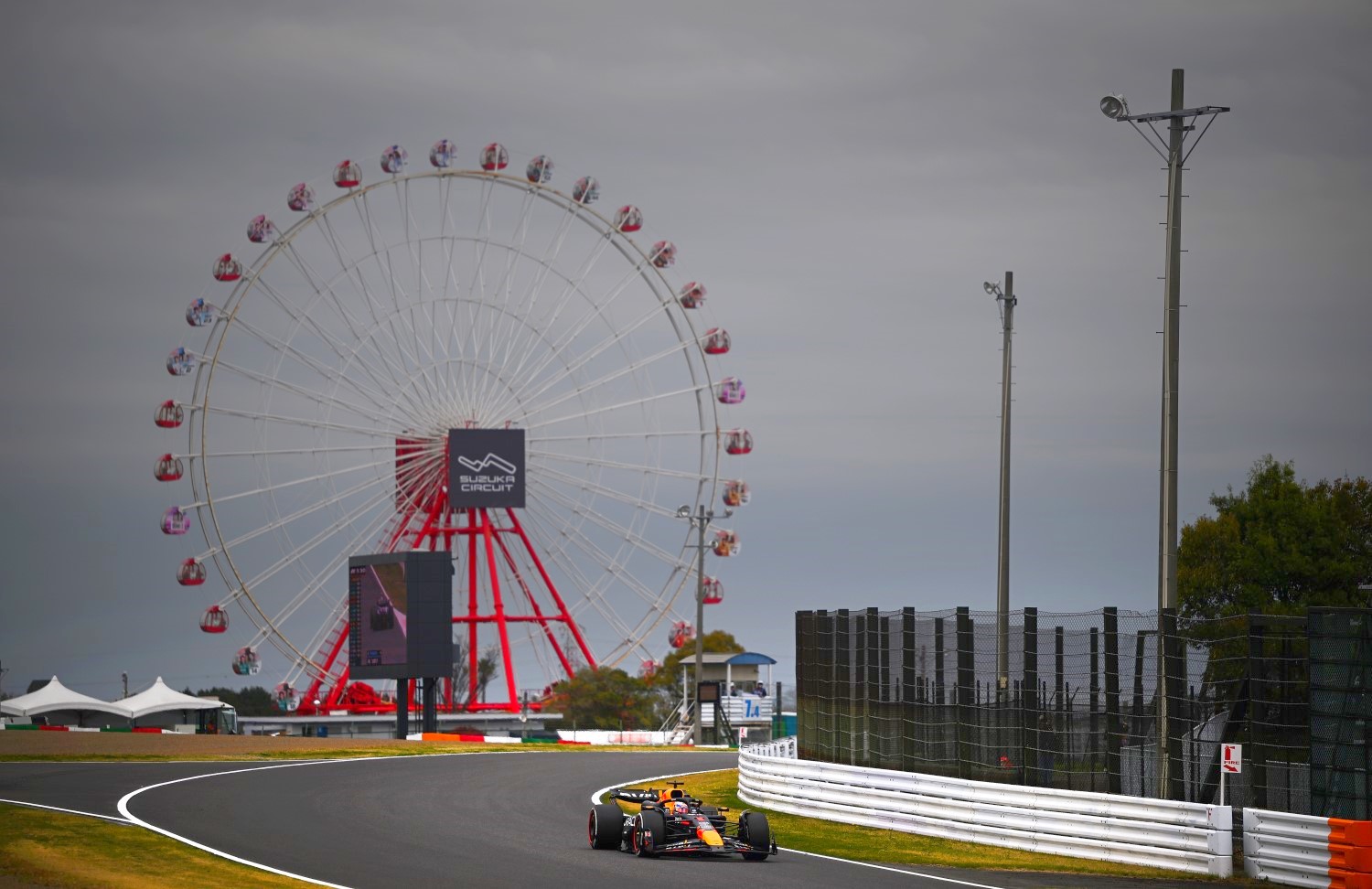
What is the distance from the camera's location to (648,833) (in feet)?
69.2

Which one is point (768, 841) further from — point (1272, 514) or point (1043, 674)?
point (1272, 514)

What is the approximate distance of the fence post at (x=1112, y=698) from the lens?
21.5 m

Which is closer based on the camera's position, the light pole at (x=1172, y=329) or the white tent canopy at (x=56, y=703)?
the light pole at (x=1172, y=329)

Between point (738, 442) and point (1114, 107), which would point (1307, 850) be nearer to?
point (1114, 107)

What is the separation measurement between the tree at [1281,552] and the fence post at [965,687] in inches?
1527

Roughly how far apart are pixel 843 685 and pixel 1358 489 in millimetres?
45389

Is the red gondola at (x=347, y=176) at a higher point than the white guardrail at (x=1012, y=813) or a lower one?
higher

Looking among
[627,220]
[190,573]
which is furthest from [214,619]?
[627,220]

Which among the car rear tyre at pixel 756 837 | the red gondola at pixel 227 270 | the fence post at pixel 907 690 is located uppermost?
the red gondola at pixel 227 270

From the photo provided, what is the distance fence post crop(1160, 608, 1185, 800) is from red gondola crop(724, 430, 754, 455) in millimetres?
51276

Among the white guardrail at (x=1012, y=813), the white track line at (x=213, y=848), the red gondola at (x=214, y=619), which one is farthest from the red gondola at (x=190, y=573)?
the white guardrail at (x=1012, y=813)

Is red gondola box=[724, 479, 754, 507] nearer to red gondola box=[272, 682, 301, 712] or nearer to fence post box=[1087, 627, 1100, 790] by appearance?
red gondola box=[272, 682, 301, 712]

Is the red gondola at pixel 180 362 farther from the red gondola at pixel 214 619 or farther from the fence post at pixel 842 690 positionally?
the fence post at pixel 842 690

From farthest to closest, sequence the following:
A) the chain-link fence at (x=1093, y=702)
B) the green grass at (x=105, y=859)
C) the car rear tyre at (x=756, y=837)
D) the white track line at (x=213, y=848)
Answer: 1. the car rear tyre at (x=756, y=837)
2. the chain-link fence at (x=1093, y=702)
3. the white track line at (x=213, y=848)
4. the green grass at (x=105, y=859)
